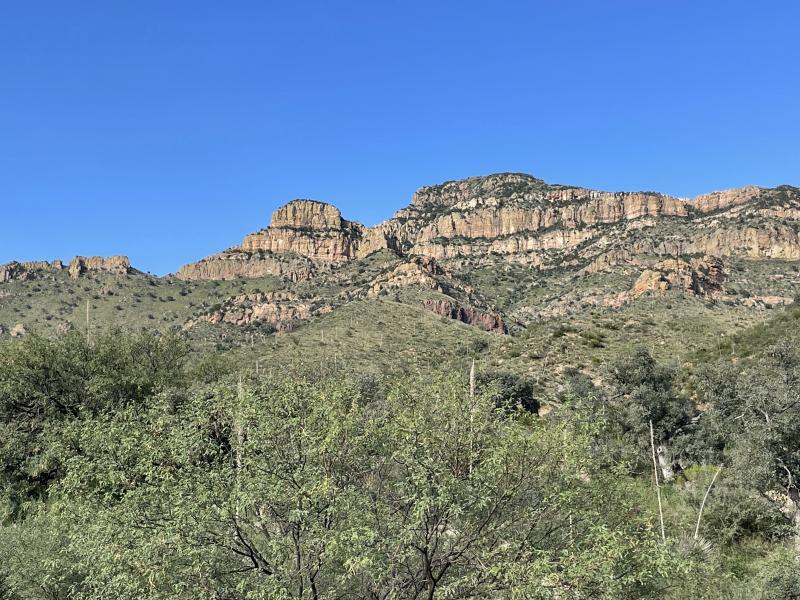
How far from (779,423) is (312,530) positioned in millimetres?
16391

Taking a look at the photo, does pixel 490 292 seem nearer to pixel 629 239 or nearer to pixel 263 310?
pixel 629 239

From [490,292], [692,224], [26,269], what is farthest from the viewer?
[26,269]

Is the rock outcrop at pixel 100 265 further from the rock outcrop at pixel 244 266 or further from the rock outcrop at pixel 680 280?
the rock outcrop at pixel 680 280

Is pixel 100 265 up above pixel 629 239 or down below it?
above

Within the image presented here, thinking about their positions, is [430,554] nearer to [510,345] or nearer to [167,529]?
[167,529]

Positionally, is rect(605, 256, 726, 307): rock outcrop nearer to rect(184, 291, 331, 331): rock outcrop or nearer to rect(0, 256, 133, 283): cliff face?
rect(184, 291, 331, 331): rock outcrop

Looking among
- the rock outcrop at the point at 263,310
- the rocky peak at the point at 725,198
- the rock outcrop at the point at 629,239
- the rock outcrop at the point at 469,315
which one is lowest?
the rock outcrop at the point at 469,315

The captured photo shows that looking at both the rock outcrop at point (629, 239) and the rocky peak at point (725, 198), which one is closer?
the rock outcrop at point (629, 239)

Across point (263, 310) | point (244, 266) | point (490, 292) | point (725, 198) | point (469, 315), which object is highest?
point (725, 198)

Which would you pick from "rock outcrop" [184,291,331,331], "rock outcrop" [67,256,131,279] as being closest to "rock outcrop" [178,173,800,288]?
"rock outcrop" [67,256,131,279]

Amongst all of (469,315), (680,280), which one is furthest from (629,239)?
(469,315)

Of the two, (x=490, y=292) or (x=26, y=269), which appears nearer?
(x=490, y=292)

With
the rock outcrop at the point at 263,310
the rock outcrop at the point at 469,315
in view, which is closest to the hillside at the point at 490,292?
the rock outcrop at the point at 469,315

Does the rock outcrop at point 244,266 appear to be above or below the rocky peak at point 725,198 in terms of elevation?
below
